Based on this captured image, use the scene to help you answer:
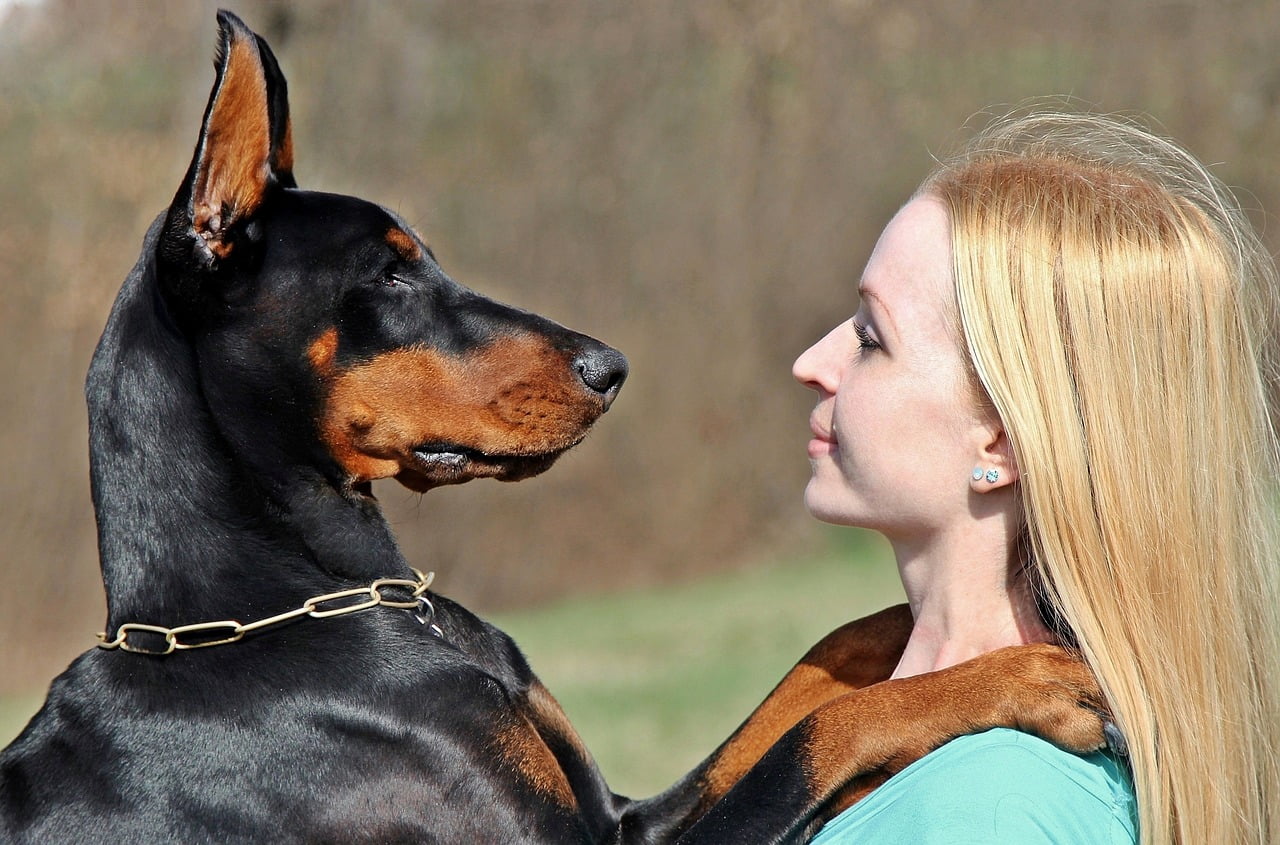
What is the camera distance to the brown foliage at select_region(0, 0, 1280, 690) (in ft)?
38.4

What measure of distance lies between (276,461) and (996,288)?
65.5 inches

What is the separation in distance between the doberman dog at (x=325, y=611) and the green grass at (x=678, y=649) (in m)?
4.79

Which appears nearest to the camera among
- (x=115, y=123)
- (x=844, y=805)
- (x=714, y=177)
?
(x=844, y=805)

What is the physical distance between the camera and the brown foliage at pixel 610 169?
38.4ft

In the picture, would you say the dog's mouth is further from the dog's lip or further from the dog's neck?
the dog's neck

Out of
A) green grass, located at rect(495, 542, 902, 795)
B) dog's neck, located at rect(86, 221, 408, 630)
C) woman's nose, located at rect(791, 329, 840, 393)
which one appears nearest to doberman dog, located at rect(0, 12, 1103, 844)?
dog's neck, located at rect(86, 221, 408, 630)

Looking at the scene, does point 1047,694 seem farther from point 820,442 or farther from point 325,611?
point 325,611

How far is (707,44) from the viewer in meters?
15.2

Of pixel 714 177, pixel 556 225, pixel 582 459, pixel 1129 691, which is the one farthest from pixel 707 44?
pixel 1129 691

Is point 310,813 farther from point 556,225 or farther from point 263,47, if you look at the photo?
point 556,225

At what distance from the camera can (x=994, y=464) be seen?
→ 2285 millimetres

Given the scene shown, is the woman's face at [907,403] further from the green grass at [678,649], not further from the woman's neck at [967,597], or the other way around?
the green grass at [678,649]

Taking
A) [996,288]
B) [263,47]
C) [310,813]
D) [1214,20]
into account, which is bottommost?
[310,813]

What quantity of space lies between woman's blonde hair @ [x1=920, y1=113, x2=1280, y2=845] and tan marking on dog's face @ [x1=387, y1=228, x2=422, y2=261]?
4.97 ft
